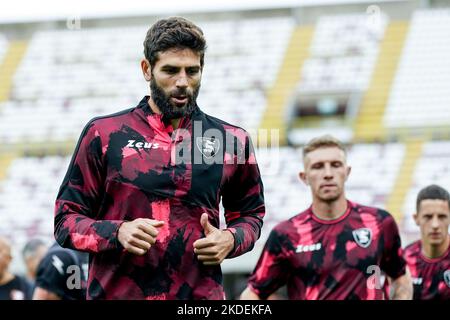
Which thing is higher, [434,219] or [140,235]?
[434,219]

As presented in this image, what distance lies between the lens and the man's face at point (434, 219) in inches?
281

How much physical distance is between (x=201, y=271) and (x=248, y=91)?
17.6 metres

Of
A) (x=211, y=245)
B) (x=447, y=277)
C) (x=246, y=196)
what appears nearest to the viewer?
(x=211, y=245)

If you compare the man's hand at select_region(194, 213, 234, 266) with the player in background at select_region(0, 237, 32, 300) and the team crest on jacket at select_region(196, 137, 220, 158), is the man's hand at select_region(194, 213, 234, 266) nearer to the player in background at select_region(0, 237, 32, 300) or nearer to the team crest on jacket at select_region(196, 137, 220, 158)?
the team crest on jacket at select_region(196, 137, 220, 158)

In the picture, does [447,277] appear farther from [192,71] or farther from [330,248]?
[192,71]

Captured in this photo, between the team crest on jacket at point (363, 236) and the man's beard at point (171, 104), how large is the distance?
8.16 ft

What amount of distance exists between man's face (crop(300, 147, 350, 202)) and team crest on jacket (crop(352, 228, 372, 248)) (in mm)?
269

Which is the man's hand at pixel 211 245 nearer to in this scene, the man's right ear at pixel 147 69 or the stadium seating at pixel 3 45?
the man's right ear at pixel 147 69

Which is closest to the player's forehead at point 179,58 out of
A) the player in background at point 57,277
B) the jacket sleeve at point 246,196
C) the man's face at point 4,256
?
the jacket sleeve at point 246,196

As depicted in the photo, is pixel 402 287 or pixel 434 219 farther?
pixel 434 219

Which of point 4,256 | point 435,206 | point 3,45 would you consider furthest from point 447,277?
point 3,45

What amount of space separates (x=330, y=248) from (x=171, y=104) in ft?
8.42

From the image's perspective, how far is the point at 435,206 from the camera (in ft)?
23.4

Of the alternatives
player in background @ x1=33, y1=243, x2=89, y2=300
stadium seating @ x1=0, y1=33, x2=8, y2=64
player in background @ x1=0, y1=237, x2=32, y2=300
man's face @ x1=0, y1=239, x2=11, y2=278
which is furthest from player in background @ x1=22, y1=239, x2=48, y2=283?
stadium seating @ x1=0, y1=33, x2=8, y2=64
